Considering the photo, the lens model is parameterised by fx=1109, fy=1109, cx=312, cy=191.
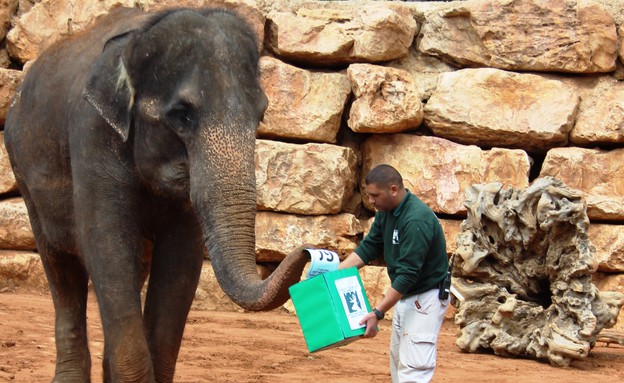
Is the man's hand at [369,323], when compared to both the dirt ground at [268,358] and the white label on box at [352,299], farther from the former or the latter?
the dirt ground at [268,358]

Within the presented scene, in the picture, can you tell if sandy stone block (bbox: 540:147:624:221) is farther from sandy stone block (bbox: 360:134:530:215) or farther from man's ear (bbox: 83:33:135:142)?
man's ear (bbox: 83:33:135:142)

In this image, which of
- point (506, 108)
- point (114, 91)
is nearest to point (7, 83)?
point (506, 108)

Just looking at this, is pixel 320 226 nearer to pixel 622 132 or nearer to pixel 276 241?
pixel 276 241

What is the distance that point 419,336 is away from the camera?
6457 millimetres

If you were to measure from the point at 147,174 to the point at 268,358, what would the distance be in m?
3.54

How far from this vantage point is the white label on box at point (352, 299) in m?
5.19

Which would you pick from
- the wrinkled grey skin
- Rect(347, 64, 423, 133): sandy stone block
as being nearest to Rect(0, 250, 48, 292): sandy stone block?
Rect(347, 64, 423, 133): sandy stone block

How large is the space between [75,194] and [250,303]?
4.90 feet

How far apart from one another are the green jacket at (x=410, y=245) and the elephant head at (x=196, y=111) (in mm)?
1497

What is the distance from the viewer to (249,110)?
16.8 ft

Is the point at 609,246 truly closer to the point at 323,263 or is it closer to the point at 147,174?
the point at 323,263


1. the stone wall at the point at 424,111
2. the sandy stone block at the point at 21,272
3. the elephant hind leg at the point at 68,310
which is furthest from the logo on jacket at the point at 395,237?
the sandy stone block at the point at 21,272

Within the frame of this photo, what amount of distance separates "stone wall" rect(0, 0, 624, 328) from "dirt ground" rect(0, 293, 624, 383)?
4.06 feet

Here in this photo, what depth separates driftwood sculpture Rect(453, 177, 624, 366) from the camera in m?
8.88
